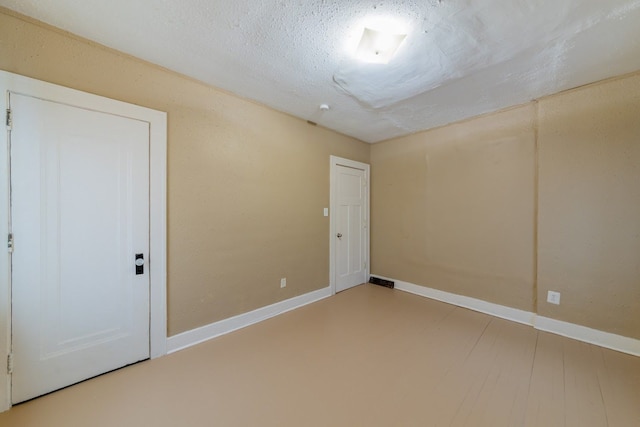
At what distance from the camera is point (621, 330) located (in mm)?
2186

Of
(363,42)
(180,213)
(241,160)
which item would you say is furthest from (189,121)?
(363,42)

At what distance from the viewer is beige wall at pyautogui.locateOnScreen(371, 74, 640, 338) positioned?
7.21 feet

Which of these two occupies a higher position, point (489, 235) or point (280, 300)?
point (489, 235)

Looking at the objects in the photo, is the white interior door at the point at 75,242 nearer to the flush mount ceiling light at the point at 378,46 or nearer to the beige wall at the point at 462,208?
the flush mount ceiling light at the point at 378,46

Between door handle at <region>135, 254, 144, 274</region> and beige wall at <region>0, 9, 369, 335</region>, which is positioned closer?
beige wall at <region>0, 9, 369, 335</region>

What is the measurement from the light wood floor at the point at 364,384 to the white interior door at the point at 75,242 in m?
0.21

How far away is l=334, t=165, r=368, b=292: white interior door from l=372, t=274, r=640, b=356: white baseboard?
102 cm

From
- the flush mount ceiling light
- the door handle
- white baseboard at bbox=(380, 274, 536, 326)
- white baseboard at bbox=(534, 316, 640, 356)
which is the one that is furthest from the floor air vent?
the door handle

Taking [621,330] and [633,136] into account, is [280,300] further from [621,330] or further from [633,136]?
[633,136]

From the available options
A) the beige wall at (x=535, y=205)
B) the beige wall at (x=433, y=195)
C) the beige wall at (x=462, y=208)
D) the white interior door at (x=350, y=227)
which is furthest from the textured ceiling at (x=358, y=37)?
the white interior door at (x=350, y=227)

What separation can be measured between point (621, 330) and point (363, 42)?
3.37 meters

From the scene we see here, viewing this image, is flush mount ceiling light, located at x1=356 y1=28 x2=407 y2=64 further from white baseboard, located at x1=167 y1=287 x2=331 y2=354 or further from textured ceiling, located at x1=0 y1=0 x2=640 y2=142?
white baseboard, located at x1=167 y1=287 x2=331 y2=354

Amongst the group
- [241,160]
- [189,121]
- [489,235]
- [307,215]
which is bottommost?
[489,235]

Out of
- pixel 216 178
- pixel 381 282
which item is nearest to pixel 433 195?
pixel 381 282
